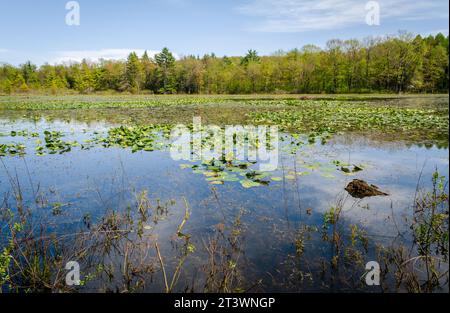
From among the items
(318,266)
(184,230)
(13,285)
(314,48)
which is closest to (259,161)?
(184,230)

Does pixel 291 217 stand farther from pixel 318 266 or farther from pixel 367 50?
pixel 367 50

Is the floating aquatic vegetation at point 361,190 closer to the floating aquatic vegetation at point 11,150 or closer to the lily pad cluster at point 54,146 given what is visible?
the lily pad cluster at point 54,146

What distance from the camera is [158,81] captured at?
66000 millimetres

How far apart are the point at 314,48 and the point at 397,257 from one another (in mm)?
69140

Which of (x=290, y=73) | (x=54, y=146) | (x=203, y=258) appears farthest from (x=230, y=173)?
(x=290, y=73)

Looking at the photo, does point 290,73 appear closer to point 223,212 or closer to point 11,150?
point 11,150

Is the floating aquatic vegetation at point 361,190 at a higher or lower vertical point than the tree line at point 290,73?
lower

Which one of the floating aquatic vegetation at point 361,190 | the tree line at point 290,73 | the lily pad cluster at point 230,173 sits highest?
the tree line at point 290,73

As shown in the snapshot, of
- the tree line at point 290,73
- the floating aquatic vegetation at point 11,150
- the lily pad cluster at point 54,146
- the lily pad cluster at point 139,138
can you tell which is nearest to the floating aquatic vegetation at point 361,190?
the lily pad cluster at point 139,138

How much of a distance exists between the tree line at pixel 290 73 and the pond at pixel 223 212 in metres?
49.8

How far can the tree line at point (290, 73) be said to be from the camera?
50312 millimetres

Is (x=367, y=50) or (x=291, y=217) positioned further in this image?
(x=367, y=50)

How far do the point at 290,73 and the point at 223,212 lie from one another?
61.2m

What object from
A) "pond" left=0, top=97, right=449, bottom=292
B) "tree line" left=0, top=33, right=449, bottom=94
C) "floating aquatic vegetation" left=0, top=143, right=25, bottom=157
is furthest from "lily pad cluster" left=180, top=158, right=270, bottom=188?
"tree line" left=0, top=33, right=449, bottom=94
